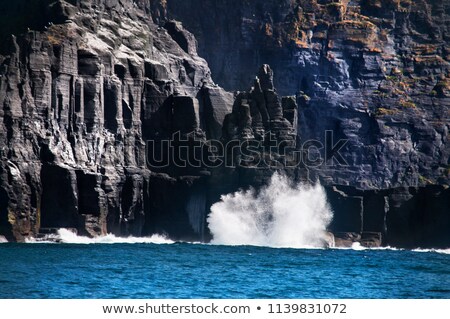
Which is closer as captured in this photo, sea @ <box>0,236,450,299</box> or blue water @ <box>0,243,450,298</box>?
sea @ <box>0,236,450,299</box>

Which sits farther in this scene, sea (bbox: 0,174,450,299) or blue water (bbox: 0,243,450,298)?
blue water (bbox: 0,243,450,298)

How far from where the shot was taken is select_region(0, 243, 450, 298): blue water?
13338cm

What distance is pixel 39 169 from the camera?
199m

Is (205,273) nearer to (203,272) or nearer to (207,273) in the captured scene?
(207,273)

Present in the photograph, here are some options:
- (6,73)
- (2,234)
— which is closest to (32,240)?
(2,234)

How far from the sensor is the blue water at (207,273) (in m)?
133

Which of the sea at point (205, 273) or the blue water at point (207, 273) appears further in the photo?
the blue water at point (207, 273)

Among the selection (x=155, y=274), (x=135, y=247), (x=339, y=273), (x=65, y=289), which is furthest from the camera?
(x=135, y=247)

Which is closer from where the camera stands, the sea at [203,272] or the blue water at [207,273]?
the sea at [203,272]

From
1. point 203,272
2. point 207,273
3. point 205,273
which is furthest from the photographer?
point 203,272

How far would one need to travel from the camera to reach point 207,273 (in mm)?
152625

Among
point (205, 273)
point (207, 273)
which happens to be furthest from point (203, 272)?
point (207, 273)

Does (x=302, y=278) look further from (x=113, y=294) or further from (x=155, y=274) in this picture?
(x=113, y=294)

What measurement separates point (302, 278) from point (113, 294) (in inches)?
1152
